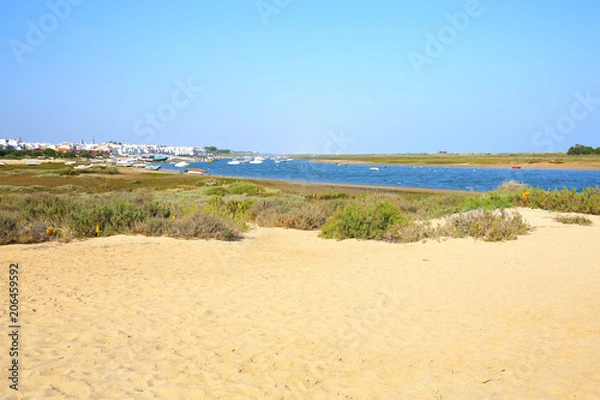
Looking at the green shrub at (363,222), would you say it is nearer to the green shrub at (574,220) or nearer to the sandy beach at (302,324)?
the sandy beach at (302,324)

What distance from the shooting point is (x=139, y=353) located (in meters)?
4.82

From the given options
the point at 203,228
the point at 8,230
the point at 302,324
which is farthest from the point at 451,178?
the point at 302,324

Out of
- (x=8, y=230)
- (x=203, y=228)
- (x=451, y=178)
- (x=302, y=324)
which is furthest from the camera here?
(x=451, y=178)

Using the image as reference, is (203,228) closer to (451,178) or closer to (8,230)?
(8,230)

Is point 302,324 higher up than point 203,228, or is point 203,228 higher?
point 203,228

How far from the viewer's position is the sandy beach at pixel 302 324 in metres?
4.20

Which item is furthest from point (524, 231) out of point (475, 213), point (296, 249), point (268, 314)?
point (268, 314)

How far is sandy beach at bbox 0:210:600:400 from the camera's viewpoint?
4203 mm

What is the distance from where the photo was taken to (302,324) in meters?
5.90

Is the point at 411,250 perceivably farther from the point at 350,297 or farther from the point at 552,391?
the point at 552,391

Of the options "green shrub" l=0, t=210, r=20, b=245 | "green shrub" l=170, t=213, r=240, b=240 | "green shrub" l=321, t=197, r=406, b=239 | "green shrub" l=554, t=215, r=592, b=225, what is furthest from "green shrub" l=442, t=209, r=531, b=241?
"green shrub" l=0, t=210, r=20, b=245

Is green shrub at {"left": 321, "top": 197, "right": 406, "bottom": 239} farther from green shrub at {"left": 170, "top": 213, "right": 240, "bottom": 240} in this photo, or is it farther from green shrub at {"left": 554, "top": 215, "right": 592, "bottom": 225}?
green shrub at {"left": 554, "top": 215, "right": 592, "bottom": 225}

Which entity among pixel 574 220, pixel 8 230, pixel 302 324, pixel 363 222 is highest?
pixel 574 220

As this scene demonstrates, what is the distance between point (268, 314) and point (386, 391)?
8.25 feet
